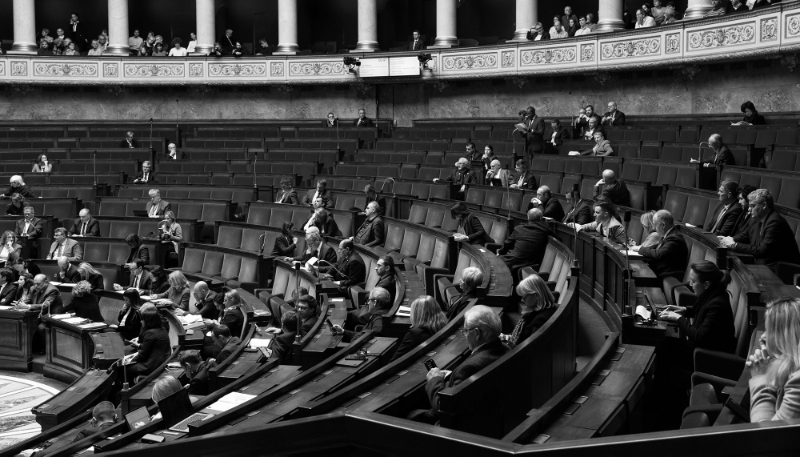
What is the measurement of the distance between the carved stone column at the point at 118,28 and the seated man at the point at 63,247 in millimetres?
11693

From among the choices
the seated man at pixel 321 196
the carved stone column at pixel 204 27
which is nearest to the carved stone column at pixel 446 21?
the carved stone column at pixel 204 27

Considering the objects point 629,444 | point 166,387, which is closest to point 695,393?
point 629,444

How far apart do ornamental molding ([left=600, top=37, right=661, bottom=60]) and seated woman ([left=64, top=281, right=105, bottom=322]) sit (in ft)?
37.9

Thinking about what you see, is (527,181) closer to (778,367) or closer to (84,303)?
(84,303)

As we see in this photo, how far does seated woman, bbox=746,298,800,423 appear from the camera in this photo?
295cm

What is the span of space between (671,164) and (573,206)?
6.23 ft

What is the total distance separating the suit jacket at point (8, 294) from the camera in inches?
453

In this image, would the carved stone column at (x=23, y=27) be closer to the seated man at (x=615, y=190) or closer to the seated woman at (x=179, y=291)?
the seated woman at (x=179, y=291)

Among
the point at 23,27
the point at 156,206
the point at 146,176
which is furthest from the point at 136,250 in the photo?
the point at 23,27

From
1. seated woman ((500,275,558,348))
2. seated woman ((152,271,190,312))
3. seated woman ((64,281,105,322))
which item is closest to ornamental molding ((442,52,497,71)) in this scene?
seated woman ((152,271,190,312))

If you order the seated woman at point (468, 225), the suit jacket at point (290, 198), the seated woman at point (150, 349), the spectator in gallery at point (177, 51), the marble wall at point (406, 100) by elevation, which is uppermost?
the spectator in gallery at point (177, 51)

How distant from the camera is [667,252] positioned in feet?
23.1

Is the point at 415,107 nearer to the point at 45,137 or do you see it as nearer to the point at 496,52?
the point at 496,52

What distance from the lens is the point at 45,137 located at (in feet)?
69.1
